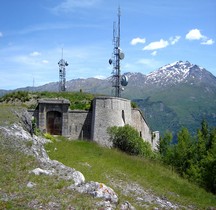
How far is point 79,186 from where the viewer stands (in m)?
13.7

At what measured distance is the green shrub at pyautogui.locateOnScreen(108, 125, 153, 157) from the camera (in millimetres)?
33781

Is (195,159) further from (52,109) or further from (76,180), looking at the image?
(76,180)

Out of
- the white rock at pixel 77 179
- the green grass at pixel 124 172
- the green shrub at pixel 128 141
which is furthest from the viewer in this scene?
the green shrub at pixel 128 141

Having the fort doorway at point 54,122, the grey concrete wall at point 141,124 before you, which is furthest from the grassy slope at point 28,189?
the grey concrete wall at point 141,124

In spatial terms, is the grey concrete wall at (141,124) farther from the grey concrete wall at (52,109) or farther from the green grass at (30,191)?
the green grass at (30,191)

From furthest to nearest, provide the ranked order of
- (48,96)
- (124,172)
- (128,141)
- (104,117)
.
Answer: (48,96)
(104,117)
(128,141)
(124,172)

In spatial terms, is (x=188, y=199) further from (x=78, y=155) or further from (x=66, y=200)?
(x=66, y=200)

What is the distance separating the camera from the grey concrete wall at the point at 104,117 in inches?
1485

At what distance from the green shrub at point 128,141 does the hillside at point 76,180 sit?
17.2 feet

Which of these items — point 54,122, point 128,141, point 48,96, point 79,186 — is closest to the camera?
point 79,186

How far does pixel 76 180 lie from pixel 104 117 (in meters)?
23.9

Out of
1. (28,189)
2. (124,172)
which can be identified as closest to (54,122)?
(124,172)

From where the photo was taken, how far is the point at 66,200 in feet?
38.9

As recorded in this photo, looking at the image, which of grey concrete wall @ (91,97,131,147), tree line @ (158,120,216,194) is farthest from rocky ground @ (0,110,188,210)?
grey concrete wall @ (91,97,131,147)
